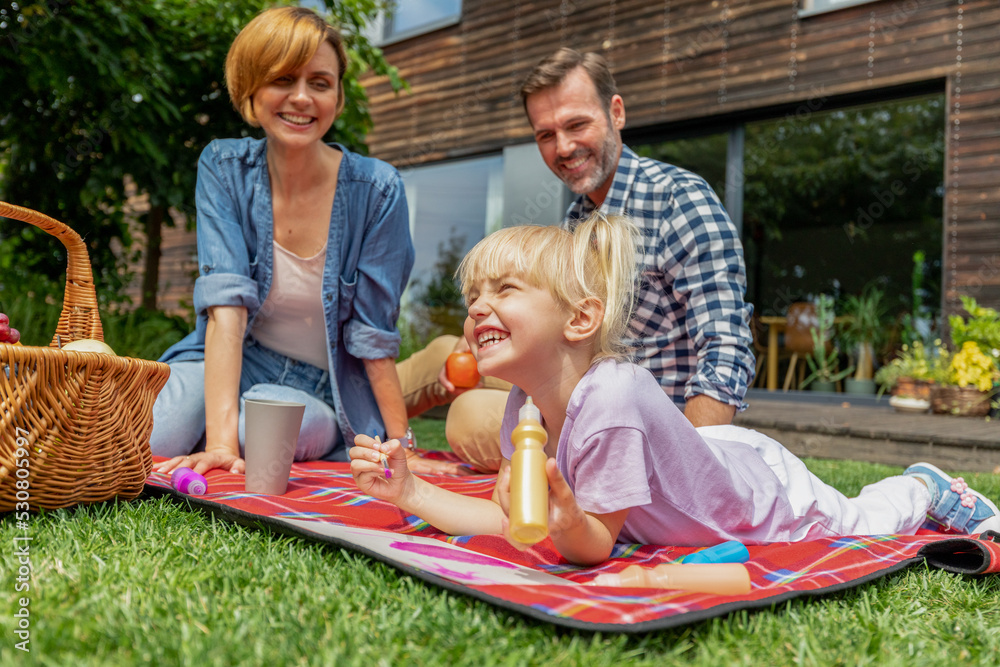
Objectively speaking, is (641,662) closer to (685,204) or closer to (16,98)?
(685,204)

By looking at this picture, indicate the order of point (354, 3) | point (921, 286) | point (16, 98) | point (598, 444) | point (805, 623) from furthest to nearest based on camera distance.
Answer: point (921, 286) < point (354, 3) < point (16, 98) < point (598, 444) < point (805, 623)

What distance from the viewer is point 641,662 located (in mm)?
1022

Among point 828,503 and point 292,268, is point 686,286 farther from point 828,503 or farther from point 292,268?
point 292,268

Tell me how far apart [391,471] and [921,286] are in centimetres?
633

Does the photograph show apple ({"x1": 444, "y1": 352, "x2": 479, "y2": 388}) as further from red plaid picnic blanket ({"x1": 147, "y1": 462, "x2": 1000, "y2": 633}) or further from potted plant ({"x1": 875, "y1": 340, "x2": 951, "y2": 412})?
potted plant ({"x1": 875, "y1": 340, "x2": 951, "y2": 412})

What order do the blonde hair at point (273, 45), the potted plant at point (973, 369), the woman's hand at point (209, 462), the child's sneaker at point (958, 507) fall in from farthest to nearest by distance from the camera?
the potted plant at point (973, 369), the blonde hair at point (273, 45), the woman's hand at point (209, 462), the child's sneaker at point (958, 507)

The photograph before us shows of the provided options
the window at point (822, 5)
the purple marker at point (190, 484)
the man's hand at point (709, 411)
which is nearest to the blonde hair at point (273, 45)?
the purple marker at point (190, 484)

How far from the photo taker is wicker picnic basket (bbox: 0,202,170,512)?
142 centimetres

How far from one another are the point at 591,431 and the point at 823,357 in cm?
609

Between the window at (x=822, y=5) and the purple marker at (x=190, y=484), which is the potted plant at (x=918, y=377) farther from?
the purple marker at (x=190, y=484)

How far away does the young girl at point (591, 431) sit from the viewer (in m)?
1.41

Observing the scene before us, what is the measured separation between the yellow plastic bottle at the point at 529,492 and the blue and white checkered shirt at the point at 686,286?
3.60 ft

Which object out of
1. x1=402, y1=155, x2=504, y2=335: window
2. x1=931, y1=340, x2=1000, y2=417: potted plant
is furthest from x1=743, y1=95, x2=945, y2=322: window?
x1=402, y1=155, x2=504, y2=335: window

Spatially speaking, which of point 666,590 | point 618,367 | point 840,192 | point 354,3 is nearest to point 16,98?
point 354,3
